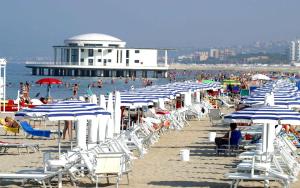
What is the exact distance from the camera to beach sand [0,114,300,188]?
1199 cm

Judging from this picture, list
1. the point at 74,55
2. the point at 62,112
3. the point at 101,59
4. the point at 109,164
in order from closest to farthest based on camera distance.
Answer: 1. the point at 109,164
2. the point at 62,112
3. the point at 101,59
4. the point at 74,55

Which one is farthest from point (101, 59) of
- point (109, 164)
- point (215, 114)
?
point (109, 164)

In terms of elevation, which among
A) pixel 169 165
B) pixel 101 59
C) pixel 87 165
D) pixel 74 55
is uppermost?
pixel 87 165

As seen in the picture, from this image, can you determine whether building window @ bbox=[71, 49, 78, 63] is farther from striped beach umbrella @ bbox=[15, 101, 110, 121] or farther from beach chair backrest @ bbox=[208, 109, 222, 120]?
striped beach umbrella @ bbox=[15, 101, 110, 121]

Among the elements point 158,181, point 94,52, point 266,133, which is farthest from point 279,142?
point 94,52

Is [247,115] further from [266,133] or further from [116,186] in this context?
[116,186]

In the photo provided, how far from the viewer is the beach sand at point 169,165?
12.0 meters

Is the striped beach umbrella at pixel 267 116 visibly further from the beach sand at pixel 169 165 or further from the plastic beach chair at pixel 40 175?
the plastic beach chair at pixel 40 175

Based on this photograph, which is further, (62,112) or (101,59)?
(101,59)

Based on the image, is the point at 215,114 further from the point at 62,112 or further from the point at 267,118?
the point at 62,112

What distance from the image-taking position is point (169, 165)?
568 inches

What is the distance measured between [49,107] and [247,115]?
2871mm

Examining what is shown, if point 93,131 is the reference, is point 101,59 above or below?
below

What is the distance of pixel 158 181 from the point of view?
12.2 metres
